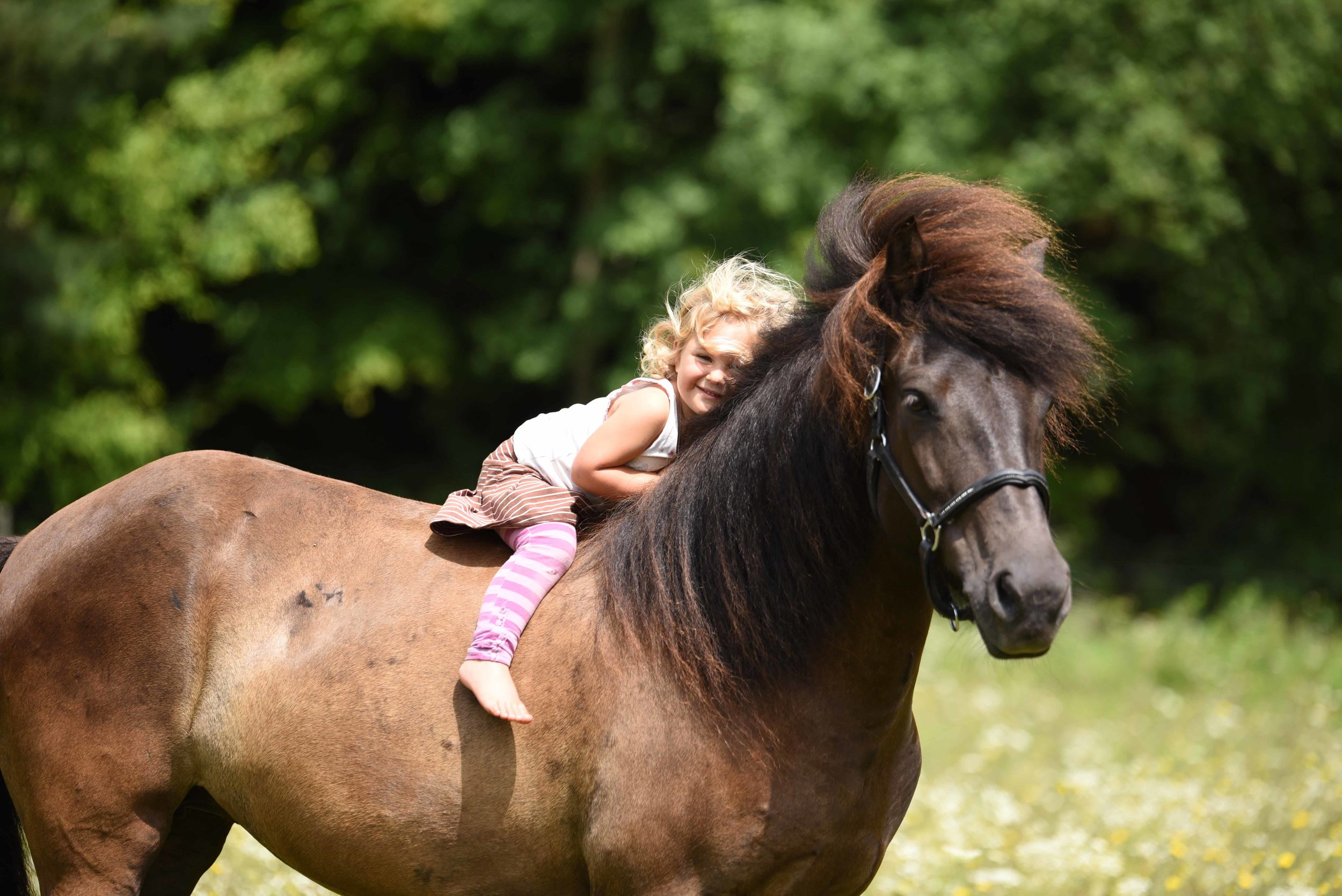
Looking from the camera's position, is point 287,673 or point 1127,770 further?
point 1127,770

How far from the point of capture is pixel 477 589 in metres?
2.99

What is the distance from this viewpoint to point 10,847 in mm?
3420

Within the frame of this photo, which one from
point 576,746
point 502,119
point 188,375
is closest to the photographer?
point 576,746

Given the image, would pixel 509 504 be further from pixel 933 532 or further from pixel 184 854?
pixel 184 854

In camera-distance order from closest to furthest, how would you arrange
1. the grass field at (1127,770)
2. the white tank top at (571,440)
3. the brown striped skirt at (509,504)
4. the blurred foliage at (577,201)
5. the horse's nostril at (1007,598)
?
1. the horse's nostril at (1007,598)
2. the brown striped skirt at (509,504)
3. the white tank top at (571,440)
4. the grass field at (1127,770)
5. the blurred foliage at (577,201)

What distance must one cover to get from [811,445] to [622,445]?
0.57m

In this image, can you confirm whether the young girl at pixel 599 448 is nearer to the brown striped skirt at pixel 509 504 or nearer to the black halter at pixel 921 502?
the brown striped skirt at pixel 509 504

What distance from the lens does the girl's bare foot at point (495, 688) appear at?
2.68m

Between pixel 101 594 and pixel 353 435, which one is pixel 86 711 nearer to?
pixel 101 594

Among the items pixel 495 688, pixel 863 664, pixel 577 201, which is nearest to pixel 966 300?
pixel 863 664

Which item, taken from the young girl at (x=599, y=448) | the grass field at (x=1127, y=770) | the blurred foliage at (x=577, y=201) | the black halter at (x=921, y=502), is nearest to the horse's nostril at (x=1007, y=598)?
the black halter at (x=921, y=502)

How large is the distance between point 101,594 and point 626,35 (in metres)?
16.1

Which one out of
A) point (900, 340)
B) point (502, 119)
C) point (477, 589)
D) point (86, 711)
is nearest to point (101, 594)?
point (86, 711)

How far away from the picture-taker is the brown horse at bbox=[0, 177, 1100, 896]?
2.56 meters
